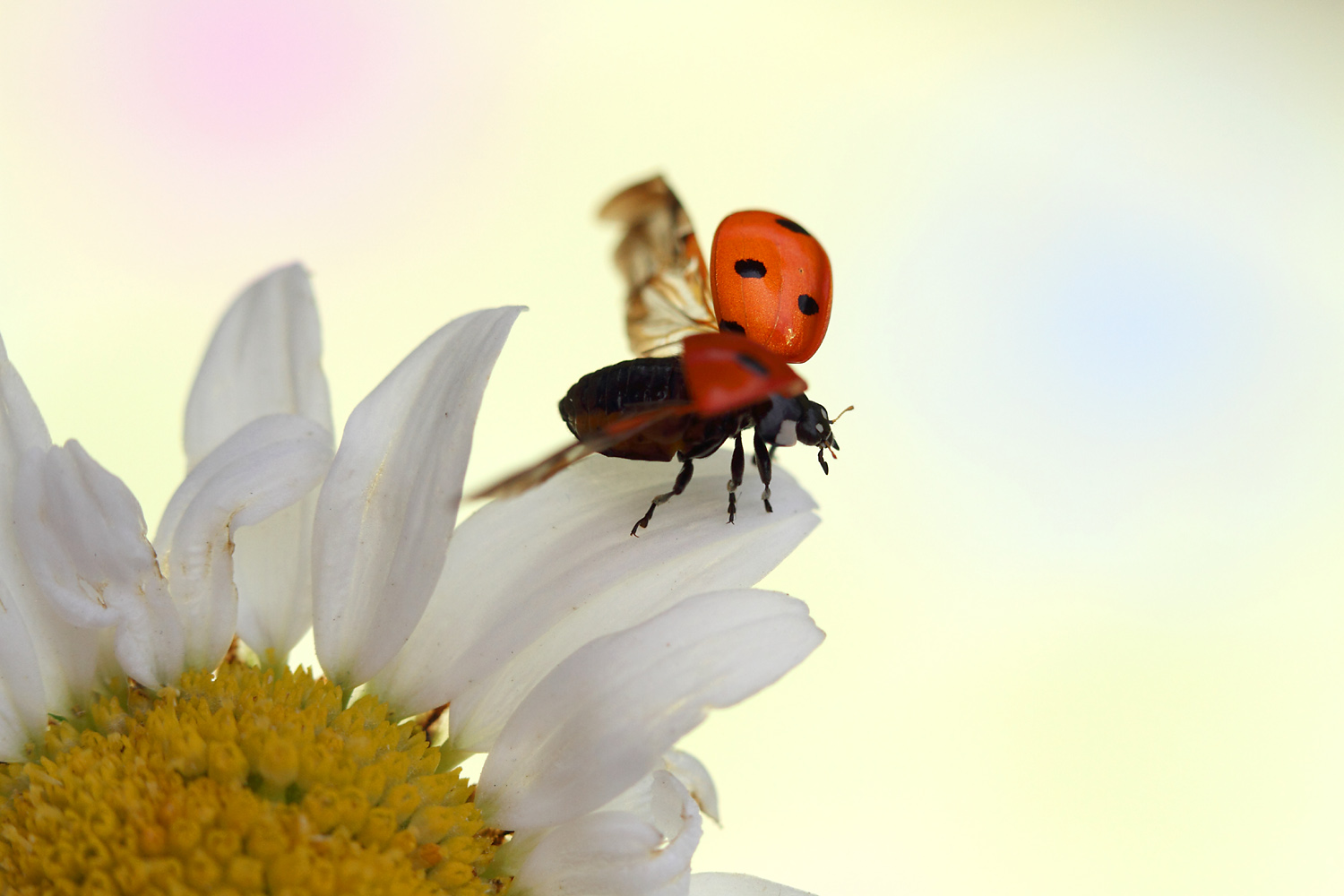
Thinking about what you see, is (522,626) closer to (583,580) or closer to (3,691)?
(583,580)

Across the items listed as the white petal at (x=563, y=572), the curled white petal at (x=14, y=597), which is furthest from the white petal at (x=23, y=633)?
the white petal at (x=563, y=572)

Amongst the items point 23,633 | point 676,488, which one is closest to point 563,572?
point 676,488

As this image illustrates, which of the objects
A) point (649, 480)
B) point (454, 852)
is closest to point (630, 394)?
point (649, 480)

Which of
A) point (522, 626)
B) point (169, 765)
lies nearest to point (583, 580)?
point (522, 626)

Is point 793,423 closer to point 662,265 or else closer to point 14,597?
point 662,265

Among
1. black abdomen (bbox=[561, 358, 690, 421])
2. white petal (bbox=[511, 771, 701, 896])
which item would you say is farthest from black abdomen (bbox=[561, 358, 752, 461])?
white petal (bbox=[511, 771, 701, 896])

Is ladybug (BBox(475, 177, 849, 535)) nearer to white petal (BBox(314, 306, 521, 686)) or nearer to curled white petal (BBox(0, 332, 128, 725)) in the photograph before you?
white petal (BBox(314, 306, 521, 686))

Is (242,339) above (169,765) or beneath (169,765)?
above
